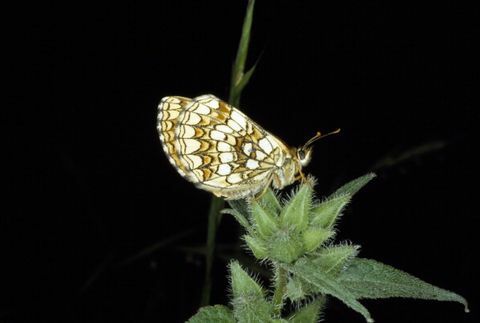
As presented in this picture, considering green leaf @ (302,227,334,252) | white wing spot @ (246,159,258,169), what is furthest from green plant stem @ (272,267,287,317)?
white wing spot @ (246,159,258,169)

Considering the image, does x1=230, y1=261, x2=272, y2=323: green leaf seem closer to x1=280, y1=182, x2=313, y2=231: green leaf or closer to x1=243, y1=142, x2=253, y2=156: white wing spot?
x1=280, y1=182, x2=313, y2=231: green leaf

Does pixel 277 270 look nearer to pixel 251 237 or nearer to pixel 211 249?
pixel 251 237

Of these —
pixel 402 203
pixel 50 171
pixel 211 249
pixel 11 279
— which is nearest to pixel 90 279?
pixel 11 279

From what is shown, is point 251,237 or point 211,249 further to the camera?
point 211,249

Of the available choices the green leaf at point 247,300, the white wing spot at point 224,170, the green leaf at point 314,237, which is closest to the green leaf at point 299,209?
the green leaf at point 314,237

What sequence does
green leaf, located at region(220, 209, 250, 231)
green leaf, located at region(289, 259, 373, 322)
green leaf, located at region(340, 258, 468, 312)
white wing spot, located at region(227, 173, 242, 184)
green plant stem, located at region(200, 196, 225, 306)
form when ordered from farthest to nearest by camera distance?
1. green plant stem, located at region(200, 196, 225, 306)
2. white wing spot, located at region(227, 173, 242, 184)
3. green leaf, located at region(220, 209, 250, 231)
4. green leaf, located at region(340, 258, 468, 312)
5. green leaf, located at region(289, 259, 373, 322)

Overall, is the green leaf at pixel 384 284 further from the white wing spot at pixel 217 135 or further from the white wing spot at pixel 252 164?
the white wing spot at pixel 217 135
